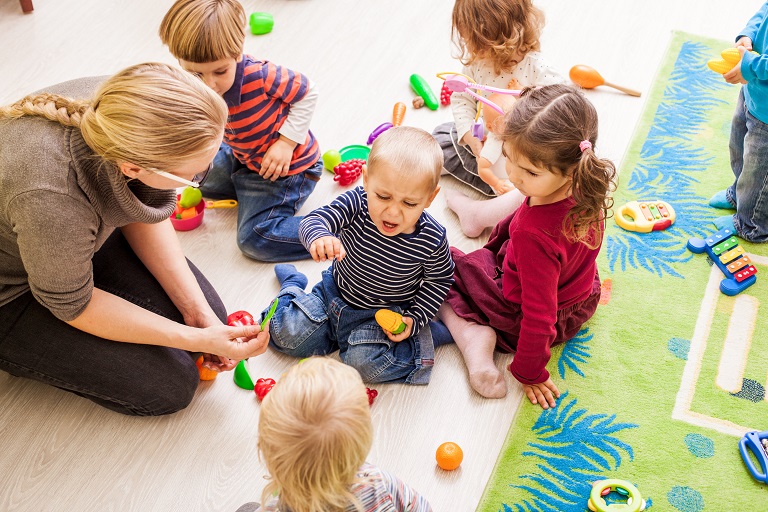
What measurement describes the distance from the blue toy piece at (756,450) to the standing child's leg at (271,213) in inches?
42.6

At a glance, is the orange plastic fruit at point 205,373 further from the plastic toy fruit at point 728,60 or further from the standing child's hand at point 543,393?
the plastic toy fruit at point 728,60

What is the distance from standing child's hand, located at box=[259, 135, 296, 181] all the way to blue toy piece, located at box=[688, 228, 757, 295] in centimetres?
105

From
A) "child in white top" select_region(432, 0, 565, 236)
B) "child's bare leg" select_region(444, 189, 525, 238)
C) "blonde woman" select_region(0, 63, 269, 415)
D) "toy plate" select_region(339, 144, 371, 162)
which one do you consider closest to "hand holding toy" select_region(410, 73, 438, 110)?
"child in white top" select_region(432, 0, 565, 236)

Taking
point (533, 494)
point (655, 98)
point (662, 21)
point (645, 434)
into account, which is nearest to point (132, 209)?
point (533, 494)

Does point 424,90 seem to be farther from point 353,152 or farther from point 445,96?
point 353,152

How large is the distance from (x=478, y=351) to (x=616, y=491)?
1.30 ft

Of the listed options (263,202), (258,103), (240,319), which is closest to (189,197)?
(263,202)

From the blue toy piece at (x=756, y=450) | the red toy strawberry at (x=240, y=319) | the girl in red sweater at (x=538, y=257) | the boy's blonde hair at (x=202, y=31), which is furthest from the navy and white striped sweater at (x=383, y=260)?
the blue toy piece at (x=756, y=450)

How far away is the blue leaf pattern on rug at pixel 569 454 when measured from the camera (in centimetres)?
142

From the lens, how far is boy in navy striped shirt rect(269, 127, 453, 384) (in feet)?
4.75

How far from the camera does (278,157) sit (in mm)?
1869

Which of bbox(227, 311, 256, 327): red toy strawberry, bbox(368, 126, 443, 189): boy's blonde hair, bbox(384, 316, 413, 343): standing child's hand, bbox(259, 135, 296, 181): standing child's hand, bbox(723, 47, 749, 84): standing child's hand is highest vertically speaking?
bbox(723, 47, 749, 84): standing child's hand

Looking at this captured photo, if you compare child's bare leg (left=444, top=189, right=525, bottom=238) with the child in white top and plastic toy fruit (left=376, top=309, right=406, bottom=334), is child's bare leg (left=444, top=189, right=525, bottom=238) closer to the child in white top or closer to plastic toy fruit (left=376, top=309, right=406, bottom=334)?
the child in white top

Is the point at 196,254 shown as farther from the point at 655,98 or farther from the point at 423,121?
the point at 655,98
